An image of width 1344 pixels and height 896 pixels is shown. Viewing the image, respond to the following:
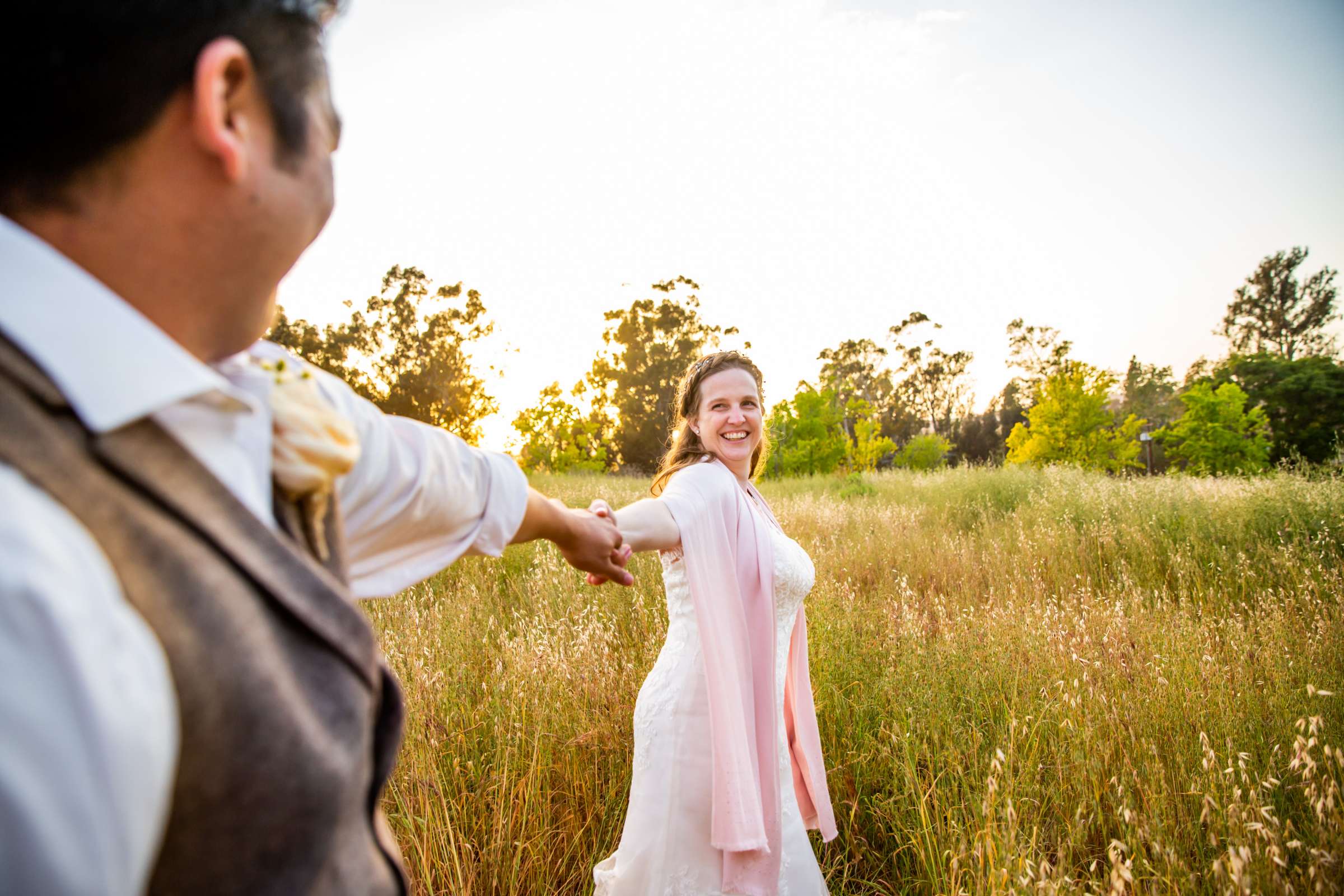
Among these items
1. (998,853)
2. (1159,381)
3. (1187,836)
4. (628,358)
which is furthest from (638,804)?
(1159,381)

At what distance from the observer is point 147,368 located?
1.99 ft

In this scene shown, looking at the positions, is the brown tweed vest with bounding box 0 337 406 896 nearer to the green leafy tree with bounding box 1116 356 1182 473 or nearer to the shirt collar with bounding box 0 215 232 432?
the shirt collar with bounding box 0 215 232 432

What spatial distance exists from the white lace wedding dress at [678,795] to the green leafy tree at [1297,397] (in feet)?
81.7

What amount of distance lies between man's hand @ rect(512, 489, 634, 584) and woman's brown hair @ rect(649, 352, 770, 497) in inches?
38.8

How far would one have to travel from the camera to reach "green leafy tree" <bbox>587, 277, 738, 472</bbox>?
3922cm

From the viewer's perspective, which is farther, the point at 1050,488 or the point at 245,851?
the point at 1050,488

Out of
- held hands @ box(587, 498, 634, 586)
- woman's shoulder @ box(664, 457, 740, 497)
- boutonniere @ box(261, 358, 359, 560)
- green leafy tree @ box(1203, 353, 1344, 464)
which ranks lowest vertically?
held hands @ box(587, 498, 634, 586)

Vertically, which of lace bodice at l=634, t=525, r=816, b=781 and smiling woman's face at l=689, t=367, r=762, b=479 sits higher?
smiling woman's face at l=689, t=367, r=762, b=479

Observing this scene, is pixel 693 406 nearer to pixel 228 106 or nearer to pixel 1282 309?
pixel 228 106

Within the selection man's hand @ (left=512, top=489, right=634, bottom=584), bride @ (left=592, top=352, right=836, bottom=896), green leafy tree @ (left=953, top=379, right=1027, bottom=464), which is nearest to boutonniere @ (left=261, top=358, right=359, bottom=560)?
man's hand @ (left=512, top=489, right=634, bottom=584)

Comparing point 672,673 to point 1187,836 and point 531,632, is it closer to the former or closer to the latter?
point 531,632

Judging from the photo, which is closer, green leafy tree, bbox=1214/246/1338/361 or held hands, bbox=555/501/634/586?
held hands, bbox=555/501/634/586

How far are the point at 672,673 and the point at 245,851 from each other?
6.69 feet

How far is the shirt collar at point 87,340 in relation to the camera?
558mm
